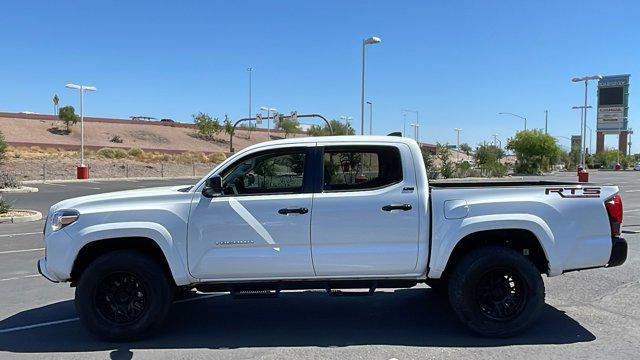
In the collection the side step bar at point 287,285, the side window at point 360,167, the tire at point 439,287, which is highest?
the side window at point 360,167

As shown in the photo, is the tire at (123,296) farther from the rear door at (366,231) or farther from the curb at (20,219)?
the curb at (20,219)

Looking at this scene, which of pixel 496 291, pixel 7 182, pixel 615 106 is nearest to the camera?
pixel 496 291

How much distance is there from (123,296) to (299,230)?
6.21 ft

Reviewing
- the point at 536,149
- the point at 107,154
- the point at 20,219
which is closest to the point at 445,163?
the point at 536,149

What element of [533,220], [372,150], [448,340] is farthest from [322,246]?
[533,220]

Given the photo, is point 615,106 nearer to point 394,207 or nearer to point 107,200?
point 394,207

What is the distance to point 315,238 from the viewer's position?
5.09 m

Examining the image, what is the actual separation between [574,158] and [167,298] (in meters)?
87.5

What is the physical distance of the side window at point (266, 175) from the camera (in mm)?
5270

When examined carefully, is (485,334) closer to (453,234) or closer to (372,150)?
(453,234)

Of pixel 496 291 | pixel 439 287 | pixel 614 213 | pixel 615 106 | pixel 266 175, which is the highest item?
pixel 615 106

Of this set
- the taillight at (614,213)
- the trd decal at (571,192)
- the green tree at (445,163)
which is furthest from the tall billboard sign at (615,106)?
the trd decal at (571,192)

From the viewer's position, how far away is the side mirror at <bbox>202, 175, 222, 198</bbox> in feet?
16.6

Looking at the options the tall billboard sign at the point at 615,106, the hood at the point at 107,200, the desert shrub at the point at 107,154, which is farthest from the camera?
the desert shrub at the point at 107,154
